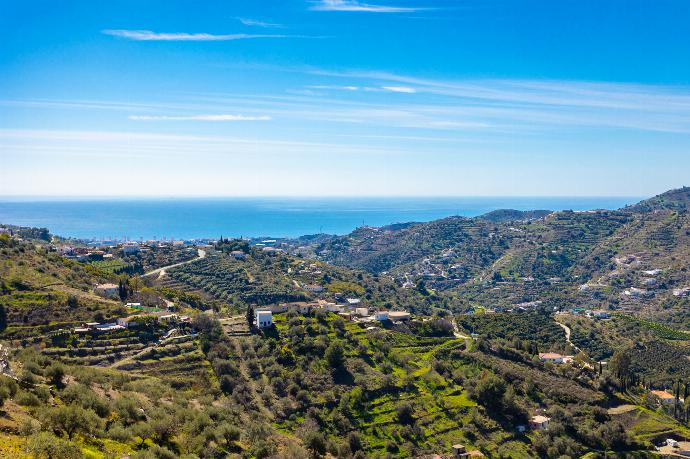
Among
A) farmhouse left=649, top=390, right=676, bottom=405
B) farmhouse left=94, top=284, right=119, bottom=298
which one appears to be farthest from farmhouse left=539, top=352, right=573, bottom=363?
farmhouse left=94, top=284, right=119, bottom=298

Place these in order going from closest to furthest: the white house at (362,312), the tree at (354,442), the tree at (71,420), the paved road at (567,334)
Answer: the tree at (71,420) → the tree at (354,442) → the white house at (362,312) → the paved road at (567,334)

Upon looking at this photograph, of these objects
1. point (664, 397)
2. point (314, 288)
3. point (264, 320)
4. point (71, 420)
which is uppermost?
point (71, 420)

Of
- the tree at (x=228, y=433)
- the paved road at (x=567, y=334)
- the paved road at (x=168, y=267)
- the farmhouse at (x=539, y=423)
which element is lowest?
the paved road at (x=567, y=334)

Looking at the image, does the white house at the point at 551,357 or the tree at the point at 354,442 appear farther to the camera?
the white house at the point at 551,357

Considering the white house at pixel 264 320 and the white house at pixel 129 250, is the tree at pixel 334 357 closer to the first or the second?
the white house at pixel 264 320

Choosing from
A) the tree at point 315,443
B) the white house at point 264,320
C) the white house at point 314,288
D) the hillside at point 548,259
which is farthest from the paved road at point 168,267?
the tree at point 315,443

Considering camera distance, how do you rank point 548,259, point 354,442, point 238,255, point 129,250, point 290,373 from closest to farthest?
point 354,442
point 290,373
point 129,250
point 238,255
point 548,259

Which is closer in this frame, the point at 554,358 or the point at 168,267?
the point at 554,358

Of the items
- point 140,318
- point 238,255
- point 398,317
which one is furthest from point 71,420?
point 238,255

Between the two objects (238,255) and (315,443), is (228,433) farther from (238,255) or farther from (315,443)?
(238,255)

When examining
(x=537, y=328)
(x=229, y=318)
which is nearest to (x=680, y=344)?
(x=537, y=328)

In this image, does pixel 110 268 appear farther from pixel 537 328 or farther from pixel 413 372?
pixel 537 328
